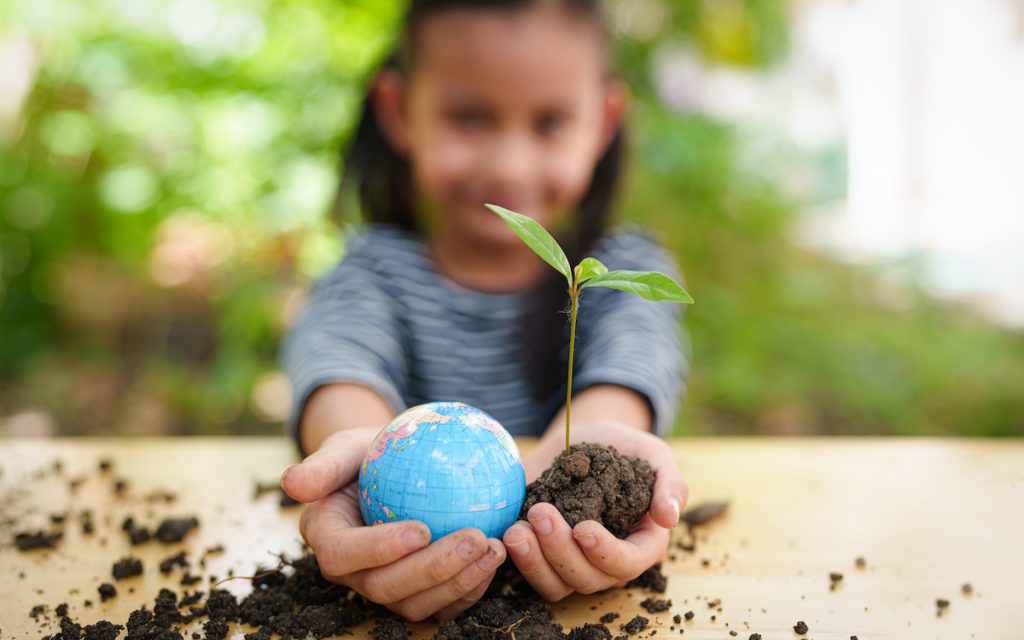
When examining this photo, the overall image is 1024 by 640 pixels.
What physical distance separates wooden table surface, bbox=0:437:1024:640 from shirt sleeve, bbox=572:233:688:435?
9.3 inches

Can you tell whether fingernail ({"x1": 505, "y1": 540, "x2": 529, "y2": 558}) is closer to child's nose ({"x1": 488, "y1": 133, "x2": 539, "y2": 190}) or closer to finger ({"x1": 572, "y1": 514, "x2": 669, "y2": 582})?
finger ({"x1": 572, "y1": 514, "x2": 669, "y2": 582})

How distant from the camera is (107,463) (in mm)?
2027

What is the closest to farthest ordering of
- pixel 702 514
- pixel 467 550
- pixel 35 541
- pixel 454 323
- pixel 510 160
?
pixel 467 550
pixel 35 541
pixel 702 514
pixel 510 160
pixel 454 323

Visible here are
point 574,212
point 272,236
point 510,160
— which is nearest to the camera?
point 510,160

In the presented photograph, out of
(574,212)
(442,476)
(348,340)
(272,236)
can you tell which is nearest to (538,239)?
(442,476)

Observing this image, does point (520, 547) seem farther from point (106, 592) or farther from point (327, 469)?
point (106, 592)

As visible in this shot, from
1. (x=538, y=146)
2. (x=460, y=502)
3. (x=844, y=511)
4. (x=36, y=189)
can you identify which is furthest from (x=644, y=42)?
(x=460, y=502)

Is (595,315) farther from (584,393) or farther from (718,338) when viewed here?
(718,338)

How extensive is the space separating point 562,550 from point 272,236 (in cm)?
358

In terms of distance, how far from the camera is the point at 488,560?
44.1 inches

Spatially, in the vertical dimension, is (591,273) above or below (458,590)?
above

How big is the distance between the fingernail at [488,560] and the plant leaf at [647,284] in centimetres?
40

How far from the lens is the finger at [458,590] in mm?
1123

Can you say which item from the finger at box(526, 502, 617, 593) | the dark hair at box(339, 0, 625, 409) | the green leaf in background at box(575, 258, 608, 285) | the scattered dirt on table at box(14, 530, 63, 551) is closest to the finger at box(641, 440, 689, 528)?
the finger at box(526, 502, 617, 593)
